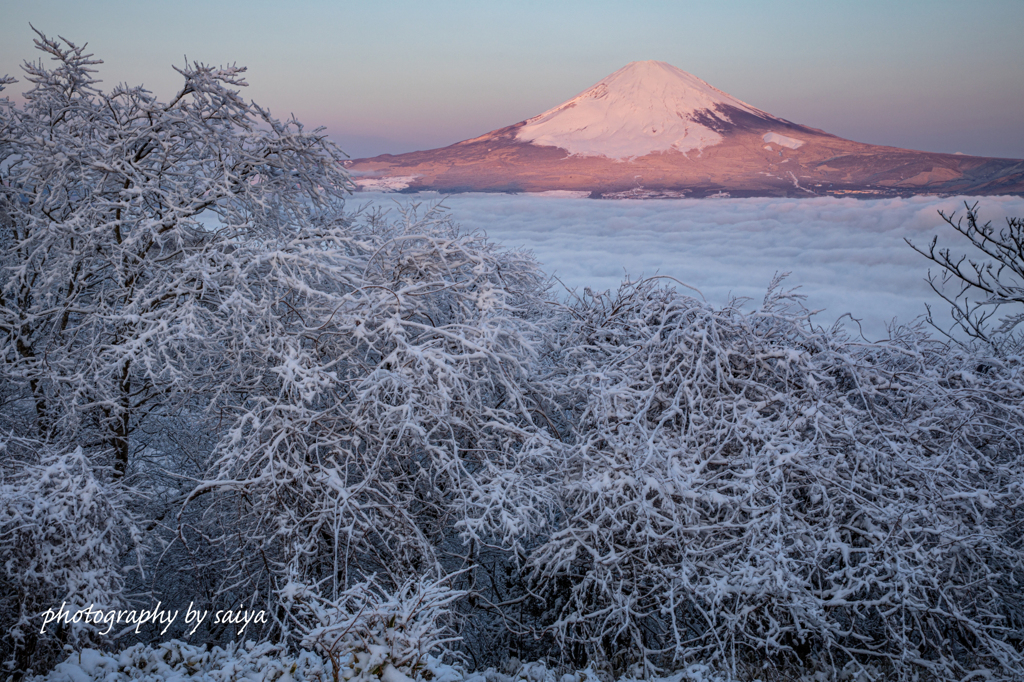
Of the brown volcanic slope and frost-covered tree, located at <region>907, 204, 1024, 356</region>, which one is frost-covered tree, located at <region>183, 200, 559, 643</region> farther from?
the brown volcanic slope

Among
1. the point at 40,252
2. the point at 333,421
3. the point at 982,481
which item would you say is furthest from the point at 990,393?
the point at 40,252

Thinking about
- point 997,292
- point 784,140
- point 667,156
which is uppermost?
point 784,140

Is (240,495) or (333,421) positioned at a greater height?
(333,421)

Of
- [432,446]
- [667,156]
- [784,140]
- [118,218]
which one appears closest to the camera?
[432,446]

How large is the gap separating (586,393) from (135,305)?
5.23 meters

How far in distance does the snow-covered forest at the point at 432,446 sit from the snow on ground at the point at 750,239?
1329 inches

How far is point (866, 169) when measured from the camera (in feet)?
186

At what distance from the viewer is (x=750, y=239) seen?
2391 inches

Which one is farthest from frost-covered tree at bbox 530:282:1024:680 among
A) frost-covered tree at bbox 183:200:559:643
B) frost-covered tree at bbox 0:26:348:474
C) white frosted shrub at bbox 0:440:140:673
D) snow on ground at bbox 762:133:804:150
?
snow on ground at bbox 762:133:804:150

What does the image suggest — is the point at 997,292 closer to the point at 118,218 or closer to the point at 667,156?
the point at 118,218

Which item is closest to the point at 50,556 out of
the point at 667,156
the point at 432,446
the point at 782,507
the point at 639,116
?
the point at 432,446

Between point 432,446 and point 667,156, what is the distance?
60736 mm

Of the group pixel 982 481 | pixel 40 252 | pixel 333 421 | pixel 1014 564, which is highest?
pixel 40 252

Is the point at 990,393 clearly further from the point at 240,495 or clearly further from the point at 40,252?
the point at 40,252
